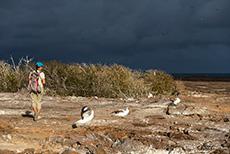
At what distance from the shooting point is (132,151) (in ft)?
17.5

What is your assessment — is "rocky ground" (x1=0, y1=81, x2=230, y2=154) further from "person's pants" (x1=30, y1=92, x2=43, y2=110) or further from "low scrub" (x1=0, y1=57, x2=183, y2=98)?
"low scrub" (x1=0, y1=57, x2=183, y2=98)

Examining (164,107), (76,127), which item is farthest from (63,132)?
(164,107)

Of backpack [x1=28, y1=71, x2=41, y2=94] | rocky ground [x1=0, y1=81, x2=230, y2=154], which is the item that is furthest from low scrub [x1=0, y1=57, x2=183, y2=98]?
backpack [x1=28, y1=71, x2=41, y2=94]

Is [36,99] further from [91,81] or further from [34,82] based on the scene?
[91,81]

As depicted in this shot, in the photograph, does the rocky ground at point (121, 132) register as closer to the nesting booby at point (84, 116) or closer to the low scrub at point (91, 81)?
the nesting booby at point (84, 116)

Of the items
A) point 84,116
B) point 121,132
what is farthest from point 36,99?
point 121,132

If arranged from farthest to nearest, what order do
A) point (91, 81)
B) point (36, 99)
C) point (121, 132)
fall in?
point (91, 81), point (36, 99), point (121, 132)

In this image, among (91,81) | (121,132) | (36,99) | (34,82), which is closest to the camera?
(121,132)

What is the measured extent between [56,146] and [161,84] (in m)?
10.9

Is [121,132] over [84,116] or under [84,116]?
under

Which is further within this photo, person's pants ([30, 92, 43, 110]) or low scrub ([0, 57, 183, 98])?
low scrub ([0, 57, 183, 98])

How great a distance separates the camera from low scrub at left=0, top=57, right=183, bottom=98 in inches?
525

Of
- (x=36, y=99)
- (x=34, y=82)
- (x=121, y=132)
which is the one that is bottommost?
(x=121, y=132)

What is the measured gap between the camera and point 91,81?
13.7m
